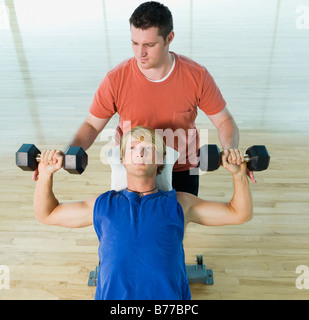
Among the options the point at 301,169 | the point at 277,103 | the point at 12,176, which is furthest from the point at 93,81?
the point at 301,169

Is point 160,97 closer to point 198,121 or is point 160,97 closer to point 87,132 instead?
point 87,132

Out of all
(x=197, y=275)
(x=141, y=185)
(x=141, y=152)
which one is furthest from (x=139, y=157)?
(x=197, y=275)

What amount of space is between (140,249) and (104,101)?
74 centimetres

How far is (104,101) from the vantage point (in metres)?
1.72

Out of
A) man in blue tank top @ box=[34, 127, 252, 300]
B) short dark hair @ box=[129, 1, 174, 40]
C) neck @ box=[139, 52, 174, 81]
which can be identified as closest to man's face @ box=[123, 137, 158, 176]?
man in blue tank top @ box=[34, 127, 252, 300]

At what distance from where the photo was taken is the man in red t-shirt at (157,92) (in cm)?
156

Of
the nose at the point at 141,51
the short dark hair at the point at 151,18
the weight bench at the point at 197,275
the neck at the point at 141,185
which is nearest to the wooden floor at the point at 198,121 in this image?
the weight bench at the point at 197,275

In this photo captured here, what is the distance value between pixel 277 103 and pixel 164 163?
8.07 feet

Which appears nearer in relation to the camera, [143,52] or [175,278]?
[175,278]

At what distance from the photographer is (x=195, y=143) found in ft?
6.06

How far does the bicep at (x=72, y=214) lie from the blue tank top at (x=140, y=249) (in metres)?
0.06

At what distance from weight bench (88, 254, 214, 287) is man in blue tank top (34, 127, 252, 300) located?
1.60 feet

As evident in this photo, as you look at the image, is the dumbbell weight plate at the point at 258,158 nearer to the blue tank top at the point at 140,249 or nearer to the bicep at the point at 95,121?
the blue tank top at the point at 140,249

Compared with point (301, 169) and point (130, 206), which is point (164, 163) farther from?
point (301, 169)
